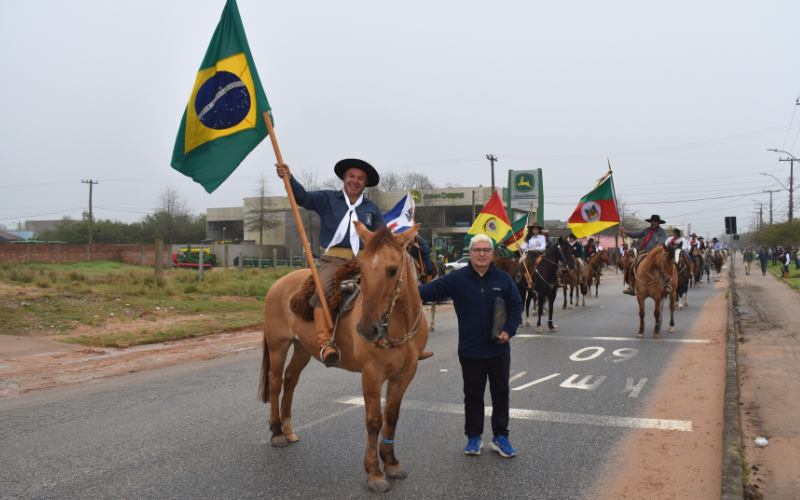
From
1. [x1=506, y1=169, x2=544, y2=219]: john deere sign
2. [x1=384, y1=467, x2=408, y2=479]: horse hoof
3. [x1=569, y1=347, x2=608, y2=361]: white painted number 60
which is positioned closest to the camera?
[x1=384, y1=467, x2=408, y2=479]: horse hoof

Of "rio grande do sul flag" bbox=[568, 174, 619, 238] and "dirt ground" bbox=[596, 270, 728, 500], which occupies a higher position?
"rio grande do sul flag" bbox=[568, 174, 619, 238]

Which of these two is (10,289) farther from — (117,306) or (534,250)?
(534,250)

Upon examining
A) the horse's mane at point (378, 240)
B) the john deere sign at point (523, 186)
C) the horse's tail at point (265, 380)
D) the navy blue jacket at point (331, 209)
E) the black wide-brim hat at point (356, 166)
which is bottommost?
the horse's tail at point (265, 380)

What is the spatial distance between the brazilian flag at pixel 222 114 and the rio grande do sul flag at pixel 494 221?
27.1ft

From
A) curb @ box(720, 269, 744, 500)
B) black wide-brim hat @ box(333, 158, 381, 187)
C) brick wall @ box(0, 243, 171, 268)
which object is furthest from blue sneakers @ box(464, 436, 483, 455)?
brick wall @ box(0, 243, 171, 268)

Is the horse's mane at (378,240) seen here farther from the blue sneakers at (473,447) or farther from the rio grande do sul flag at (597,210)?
the rio grande do sul flag at (597,210)

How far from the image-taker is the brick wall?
4462 cm

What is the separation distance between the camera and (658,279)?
1298cm

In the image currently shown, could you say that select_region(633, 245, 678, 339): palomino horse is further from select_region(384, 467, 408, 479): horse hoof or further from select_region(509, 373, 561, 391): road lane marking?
select_region(384, 467, 408, 479): horse hoof

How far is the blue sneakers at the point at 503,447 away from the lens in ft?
16.6

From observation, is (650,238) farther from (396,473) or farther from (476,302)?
(396,473)

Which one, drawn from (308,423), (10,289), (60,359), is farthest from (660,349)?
(10,289)

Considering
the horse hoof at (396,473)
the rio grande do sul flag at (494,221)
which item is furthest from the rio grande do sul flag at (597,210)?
the horse hoof at (396,473)

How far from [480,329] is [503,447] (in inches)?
44.3
